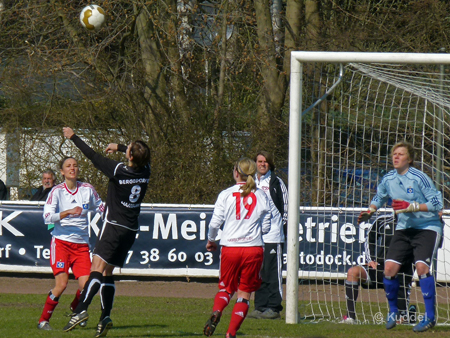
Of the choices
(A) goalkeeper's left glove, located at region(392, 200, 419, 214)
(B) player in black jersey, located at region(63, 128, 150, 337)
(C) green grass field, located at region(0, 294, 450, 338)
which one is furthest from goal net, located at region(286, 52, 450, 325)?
(B) player in black jersey, located at region(63, 128, 150, 337)

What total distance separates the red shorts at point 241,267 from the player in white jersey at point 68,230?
1.73 metres

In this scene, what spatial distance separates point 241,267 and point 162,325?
1.58 m

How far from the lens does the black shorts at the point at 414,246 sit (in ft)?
22.4

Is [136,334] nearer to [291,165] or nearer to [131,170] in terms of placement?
[131,170]

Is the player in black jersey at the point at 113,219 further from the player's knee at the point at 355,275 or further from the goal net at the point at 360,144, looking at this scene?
the player's knee at the point at 355,275

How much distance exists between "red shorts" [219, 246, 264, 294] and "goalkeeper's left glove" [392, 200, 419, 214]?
4.89 ft

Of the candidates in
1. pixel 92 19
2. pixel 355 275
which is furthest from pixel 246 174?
pixel 92 19

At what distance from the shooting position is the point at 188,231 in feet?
37.8

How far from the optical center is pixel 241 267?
6281 mm

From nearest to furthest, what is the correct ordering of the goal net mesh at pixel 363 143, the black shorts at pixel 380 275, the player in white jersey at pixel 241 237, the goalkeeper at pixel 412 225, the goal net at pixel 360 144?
the player in white jersey at pixel 241 237
the goalkeeper at pixel 412 225
the black shorts at pixel 380 275
the goal net at pixel 360 144
the goal net mesh at pixel 363 143

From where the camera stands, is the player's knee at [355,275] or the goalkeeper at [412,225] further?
the player's knee at [355,275]

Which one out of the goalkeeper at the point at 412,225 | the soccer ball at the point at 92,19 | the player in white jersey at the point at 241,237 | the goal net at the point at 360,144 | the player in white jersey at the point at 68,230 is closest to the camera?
the player in white jersey at the point at 241,237

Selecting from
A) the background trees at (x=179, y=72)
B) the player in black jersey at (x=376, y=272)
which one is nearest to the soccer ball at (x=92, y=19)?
the background trees at (x=179, y=72)

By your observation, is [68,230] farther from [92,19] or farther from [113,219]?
[92,19]
